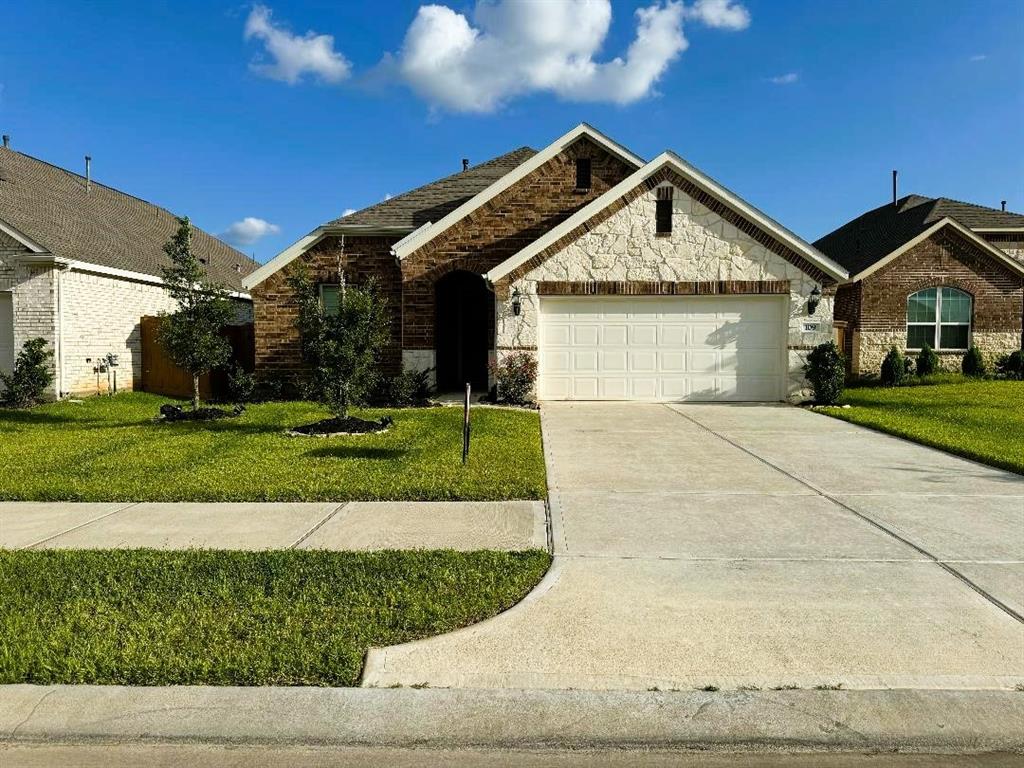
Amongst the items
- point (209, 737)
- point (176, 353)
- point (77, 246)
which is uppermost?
point (77, 246)

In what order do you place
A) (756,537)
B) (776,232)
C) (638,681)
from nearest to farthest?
(638,681) → (756,537) → (776,232)

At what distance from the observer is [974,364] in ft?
64.6

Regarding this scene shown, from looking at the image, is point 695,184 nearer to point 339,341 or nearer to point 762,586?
point 339,341

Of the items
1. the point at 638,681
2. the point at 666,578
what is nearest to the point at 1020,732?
the point at 638,681

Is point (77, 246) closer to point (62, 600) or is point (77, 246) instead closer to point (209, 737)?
point (62, 600)

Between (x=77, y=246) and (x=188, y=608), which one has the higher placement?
(x=77, y=246)

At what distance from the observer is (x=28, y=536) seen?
221 inches

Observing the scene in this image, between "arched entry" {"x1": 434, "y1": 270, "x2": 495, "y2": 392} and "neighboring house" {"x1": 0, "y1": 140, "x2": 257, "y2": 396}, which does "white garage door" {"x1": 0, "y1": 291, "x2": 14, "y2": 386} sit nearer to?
"neighboring house" {"x1": 0, "y1": 140, "x2": 257, "y2": 396}

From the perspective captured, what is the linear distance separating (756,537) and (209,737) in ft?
14.1

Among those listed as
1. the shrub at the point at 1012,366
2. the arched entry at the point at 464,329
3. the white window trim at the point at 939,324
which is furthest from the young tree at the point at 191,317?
the shrub at the point at 1012,366

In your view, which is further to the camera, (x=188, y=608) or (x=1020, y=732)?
(x=188, y=608)

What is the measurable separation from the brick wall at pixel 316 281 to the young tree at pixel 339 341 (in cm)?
579

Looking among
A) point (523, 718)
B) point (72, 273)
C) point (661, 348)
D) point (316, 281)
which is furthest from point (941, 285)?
point (72, 273)

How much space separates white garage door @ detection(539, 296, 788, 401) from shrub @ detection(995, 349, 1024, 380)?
9.72 m
